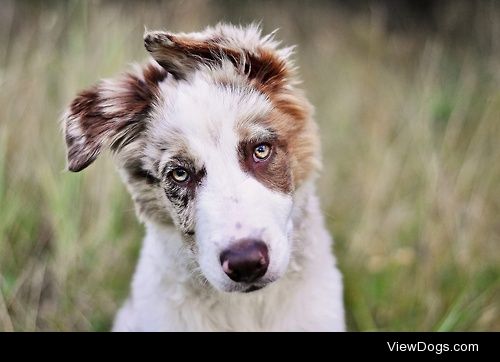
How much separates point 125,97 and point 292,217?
103 centimetres

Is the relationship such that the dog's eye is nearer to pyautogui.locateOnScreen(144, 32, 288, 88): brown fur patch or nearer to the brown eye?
the brown eye

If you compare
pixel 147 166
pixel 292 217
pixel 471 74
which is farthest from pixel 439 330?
pixel 471 74

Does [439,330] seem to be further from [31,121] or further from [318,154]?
[31,121]

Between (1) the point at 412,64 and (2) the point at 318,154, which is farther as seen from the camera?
(1) the point at 412,64

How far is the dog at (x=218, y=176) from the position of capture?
10.2 feet

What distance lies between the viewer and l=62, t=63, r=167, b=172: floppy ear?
3398 millimetres

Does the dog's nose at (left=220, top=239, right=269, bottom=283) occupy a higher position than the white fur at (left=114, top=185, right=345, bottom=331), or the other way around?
the dog's nose at (left=220, top=239, right=269, bottom=283)

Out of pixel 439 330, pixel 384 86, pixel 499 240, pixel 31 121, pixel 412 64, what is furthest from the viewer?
pixel 412 64

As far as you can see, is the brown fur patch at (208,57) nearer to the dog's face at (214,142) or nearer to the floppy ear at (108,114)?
the dog's face at (214,142)

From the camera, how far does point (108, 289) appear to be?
4836mm
